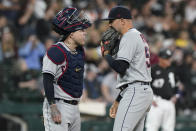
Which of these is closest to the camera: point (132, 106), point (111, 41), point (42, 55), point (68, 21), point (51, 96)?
point (51, 96)

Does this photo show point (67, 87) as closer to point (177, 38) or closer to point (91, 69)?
point (91, 69)

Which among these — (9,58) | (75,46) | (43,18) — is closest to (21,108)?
(9,58)

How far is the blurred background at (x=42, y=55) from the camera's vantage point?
9.71m

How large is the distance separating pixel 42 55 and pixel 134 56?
18.3ft

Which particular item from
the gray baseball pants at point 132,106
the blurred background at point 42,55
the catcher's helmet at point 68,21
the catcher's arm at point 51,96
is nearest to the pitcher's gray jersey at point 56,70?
the catcher's arm at point 51,96

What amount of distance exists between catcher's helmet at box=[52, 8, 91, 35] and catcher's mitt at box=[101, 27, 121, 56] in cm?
29

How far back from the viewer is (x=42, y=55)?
405 inches

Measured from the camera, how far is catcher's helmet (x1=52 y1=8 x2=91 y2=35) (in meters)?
4.80

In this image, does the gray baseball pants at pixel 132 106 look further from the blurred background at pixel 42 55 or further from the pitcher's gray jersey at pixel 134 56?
the blurred background at pixel 42 55

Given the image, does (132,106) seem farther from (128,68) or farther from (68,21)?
(68,21)

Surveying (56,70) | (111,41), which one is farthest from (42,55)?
(56,70)

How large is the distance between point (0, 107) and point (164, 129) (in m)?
3.34

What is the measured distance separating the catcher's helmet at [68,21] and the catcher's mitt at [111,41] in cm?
29

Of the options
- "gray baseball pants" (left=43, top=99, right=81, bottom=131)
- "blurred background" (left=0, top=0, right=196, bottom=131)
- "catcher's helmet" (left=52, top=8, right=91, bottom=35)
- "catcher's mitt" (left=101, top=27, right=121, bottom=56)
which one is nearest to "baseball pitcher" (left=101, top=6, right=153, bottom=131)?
"catcher's mitt" (left=101, top=27, right=121, bottom=56)
